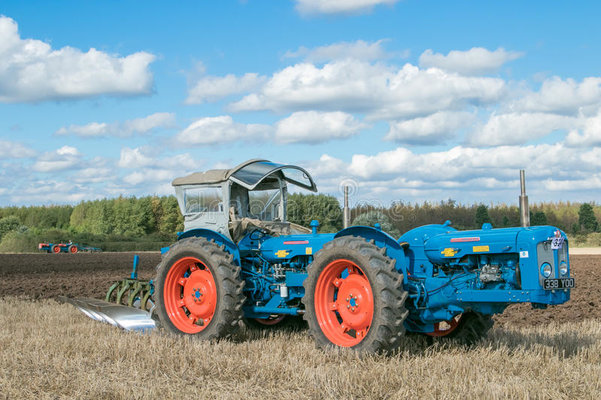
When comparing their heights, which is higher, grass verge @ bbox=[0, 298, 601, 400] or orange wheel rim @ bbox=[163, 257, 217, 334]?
orange wheel rim @ bbox=[163, 257, 217, 334]

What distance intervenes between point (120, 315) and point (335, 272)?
4.33 metres

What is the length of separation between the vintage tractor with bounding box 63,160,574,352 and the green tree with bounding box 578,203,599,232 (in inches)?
2000

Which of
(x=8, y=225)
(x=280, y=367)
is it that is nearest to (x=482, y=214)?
(x=280, y=367)

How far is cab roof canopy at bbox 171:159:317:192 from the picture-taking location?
28.6 ft

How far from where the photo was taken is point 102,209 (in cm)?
6619

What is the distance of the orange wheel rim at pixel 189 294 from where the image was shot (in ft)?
27.5

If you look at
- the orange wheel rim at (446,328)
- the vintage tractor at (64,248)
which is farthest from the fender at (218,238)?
the vintage tractor at (64,248)

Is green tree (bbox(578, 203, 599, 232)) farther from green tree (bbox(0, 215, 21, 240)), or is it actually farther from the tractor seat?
green tree (bbox(0, 215, 21, 240))

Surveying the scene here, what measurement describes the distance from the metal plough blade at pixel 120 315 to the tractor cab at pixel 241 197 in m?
1.65

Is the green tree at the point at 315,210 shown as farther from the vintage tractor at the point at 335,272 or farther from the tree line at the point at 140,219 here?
the tree line at the point at 140,219

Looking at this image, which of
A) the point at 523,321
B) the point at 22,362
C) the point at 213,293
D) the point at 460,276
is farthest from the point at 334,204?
the point at 22,362

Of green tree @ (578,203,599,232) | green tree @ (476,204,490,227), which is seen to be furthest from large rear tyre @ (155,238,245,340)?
green tree @ (578,203,599,232)

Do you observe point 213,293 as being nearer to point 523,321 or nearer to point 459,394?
point 459,394

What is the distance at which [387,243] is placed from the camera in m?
7.03
